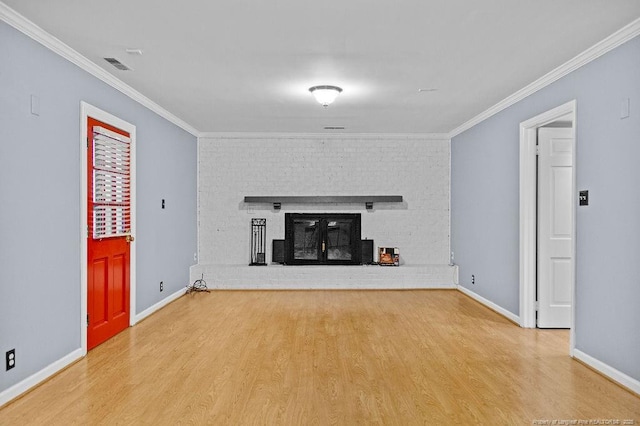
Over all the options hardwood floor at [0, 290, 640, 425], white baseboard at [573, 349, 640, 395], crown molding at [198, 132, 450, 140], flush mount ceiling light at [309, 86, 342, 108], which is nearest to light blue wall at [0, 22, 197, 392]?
hardwood floor at [0, 290, 640, 425]

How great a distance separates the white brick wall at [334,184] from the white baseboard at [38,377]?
169 inches

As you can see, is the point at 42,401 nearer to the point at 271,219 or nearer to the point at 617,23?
the point at 617,23

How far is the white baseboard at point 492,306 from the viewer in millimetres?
5461

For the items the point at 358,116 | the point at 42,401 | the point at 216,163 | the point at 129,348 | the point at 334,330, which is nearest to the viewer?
the point at 42,401

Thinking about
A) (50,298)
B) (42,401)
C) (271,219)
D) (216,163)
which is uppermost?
(216,163)

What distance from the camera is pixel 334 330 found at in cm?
508

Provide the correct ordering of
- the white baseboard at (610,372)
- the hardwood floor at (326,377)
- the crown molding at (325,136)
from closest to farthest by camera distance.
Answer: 1. the hardwood floor at (326,377)
2. the white baseboard at (610,372)
3. the crown molding at (325,136)

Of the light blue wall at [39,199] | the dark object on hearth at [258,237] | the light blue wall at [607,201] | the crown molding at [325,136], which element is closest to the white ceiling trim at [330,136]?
the crown molding at [325,136]

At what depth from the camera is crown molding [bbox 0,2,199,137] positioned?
3182 millimetres

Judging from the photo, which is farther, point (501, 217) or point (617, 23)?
point (501, 217)

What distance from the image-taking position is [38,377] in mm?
3479

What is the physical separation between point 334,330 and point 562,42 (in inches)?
132

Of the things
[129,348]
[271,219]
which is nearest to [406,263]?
[271,219]

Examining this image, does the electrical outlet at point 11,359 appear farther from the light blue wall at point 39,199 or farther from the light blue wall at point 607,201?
the light blue wall at point 607,201
